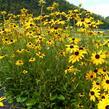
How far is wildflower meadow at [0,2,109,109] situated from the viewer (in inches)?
228

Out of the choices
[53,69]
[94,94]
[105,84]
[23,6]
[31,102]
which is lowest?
[23,6]

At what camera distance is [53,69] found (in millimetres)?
6723

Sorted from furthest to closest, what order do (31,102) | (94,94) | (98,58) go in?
(31,102) → (98,58) → (94,94)

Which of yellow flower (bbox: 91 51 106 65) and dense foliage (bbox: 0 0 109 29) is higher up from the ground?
yellow flower (bbox: 91 51 106 65)

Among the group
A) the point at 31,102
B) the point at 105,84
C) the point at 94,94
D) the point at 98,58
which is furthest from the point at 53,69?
the point at 105,84

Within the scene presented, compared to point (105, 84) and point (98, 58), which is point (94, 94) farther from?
point (98, 58)

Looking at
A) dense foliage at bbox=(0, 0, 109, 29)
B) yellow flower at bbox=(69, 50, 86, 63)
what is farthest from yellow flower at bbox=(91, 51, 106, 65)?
dense foliage at bbox=(0, 0, 109, 29)

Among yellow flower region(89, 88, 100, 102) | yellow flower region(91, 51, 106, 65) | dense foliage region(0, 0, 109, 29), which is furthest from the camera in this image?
dense foliage region(0, 0, 109, 29)

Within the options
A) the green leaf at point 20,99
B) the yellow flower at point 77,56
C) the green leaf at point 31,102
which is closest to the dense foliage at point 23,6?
the green leaf at point 20,99

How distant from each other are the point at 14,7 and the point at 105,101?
16297 mm

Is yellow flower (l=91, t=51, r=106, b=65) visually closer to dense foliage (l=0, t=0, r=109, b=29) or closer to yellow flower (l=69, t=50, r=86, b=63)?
yellow flower (l=69, t=50, r=86, b=63)

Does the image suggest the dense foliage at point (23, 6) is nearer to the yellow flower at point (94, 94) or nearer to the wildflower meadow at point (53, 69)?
the wildflower meadow at point (53, 69)

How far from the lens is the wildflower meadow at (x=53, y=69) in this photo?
580 cm

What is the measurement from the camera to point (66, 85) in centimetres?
632
